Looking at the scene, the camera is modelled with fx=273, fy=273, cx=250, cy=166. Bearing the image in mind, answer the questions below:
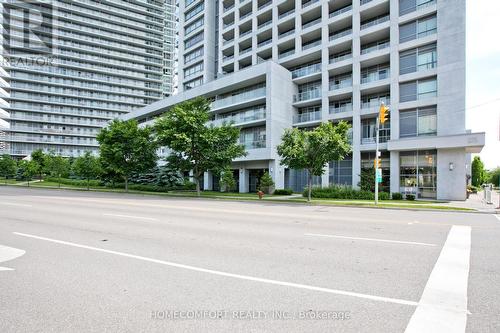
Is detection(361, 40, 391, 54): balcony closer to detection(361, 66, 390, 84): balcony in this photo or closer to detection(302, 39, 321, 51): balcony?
detection(361, 66, 390, 84): balcony

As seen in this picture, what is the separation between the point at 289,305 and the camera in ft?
12.5

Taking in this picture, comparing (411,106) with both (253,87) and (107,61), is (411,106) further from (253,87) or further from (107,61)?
(107,61)

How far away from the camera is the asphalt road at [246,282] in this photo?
11.1 ft

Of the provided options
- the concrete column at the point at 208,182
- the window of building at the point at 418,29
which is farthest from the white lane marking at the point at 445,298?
the concrete column at the point at 208,182

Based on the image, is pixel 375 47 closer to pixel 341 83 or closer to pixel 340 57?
pixel 340 57

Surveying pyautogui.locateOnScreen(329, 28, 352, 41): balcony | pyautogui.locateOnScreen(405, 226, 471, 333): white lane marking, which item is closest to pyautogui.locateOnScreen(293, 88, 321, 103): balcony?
pyautogui.locateOnScreen(329, 28, 352, 41): balcony

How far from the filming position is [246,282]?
4594 millimetres

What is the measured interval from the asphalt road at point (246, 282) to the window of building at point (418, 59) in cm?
2679

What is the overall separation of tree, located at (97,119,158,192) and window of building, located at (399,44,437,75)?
30.7 m

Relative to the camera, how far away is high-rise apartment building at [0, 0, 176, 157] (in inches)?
3300

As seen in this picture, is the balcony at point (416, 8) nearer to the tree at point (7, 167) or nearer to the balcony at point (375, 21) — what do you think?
the balcony at point (375, 21)

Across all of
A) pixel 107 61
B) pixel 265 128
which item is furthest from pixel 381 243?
pixel 107 61

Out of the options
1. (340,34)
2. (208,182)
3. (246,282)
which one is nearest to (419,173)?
(340,34)

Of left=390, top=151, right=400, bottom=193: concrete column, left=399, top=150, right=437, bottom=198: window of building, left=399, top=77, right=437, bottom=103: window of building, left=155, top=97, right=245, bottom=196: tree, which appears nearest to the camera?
left=399, top=150, right=437, bottom=198: window of building
